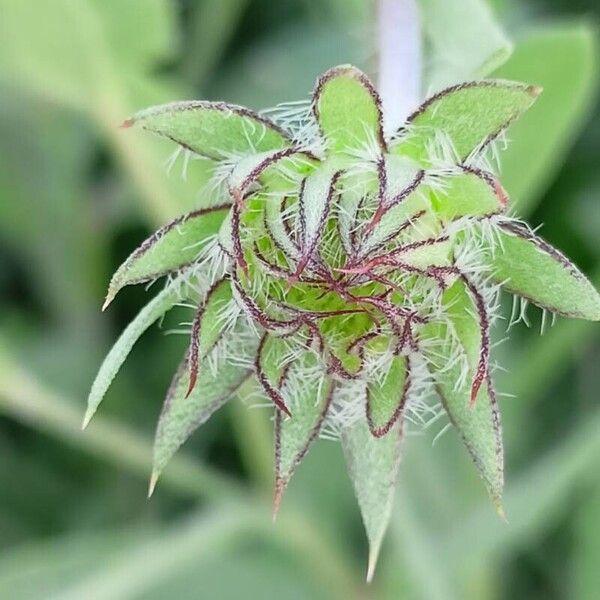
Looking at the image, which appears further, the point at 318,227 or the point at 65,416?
the point at 65,416

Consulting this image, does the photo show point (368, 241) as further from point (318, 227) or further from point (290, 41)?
point (290, 41)

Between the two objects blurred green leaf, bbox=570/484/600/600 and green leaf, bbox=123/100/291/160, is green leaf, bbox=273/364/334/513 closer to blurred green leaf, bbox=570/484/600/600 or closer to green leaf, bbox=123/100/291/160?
green leaf, bbox=123/100/291/160

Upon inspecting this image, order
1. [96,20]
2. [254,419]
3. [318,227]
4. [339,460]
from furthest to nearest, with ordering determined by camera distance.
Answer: [339,460] → [254,419] → [96,20] → [318,227]

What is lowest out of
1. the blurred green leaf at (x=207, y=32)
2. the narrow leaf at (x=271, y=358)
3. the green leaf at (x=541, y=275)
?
the blurred green leaf at (x=207, y=32)

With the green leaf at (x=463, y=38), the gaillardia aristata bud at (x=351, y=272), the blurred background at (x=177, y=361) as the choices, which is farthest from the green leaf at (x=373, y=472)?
the blurred background at (x=177, y=361)

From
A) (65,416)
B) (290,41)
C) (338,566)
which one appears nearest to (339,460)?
(338,566)

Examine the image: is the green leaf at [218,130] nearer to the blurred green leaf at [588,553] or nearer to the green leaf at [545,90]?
the green leaf at [545,90]

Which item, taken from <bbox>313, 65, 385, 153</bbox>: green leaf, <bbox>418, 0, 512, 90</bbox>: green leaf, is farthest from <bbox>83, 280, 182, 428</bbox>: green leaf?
<bbox>418, 0, 512, 90</bbox>: green leaf
